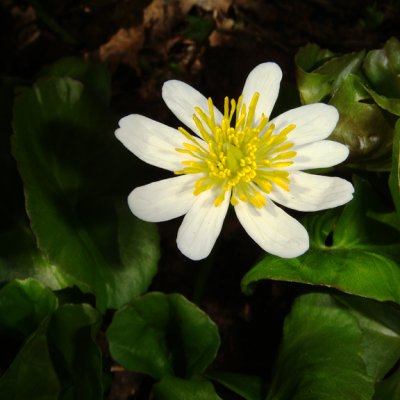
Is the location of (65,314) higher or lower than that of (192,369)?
higher

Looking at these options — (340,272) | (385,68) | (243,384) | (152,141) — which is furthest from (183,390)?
(385,68)

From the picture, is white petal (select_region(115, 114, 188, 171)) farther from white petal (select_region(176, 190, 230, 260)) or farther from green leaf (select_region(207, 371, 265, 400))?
green leaf (select_region(207, 371, 265, 400))

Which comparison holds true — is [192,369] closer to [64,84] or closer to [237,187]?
[237,187]

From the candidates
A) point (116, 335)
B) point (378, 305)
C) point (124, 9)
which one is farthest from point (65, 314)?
point (124, 9)

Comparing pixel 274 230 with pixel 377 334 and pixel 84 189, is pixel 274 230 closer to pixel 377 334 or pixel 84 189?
pixel 377 334

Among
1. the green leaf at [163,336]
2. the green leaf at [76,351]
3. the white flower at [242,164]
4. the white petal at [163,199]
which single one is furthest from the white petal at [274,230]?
the green leaf at [76,351]

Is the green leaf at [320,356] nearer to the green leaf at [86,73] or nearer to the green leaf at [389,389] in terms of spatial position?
the green leaf at [389,389]
